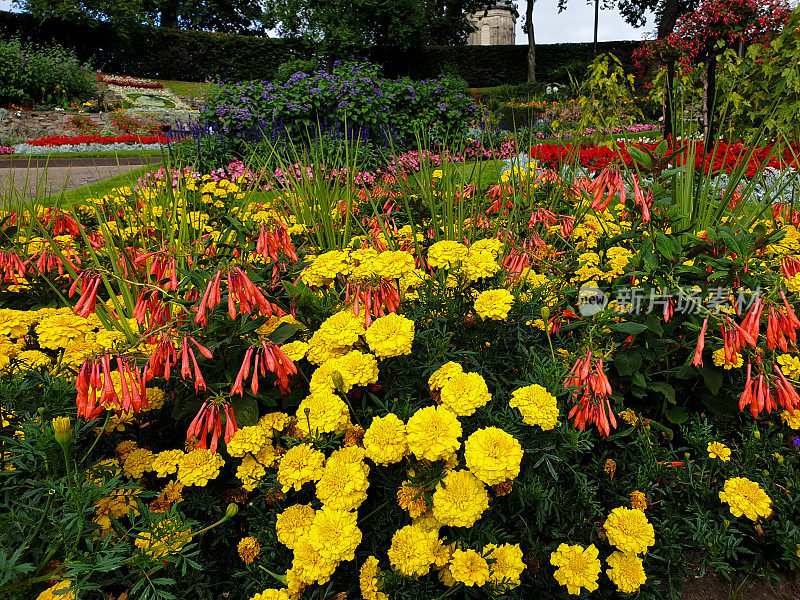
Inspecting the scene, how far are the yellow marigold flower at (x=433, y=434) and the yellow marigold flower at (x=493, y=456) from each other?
5 cm

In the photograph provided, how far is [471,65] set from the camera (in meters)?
28.2

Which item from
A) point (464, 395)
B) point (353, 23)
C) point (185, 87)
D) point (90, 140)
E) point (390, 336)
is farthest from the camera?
point (353, 23)

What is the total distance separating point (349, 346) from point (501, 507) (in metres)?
0.64

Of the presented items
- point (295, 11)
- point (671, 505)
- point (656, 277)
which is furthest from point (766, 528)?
point (295, 11)

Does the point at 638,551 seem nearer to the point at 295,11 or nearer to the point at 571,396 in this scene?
the point at 571,396

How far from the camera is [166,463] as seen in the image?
1.43m

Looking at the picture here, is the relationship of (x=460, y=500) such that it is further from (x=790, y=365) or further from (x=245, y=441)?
(x=790, y=365)

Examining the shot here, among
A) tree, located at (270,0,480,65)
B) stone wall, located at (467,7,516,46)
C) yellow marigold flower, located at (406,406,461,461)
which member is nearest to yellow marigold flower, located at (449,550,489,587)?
yellow marigold flower, located at (406,406,461,461)

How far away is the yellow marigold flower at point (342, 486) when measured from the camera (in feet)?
4.04

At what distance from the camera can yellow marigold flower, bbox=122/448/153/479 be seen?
1.46 meters

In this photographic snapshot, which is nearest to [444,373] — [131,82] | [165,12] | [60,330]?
[60,330]

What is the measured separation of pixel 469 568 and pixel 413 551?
14 centimetres

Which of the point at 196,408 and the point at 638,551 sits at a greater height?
the point at 196,408

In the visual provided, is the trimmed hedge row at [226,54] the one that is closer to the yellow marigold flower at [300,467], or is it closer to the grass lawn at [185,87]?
the grass lawn at [185,87]
